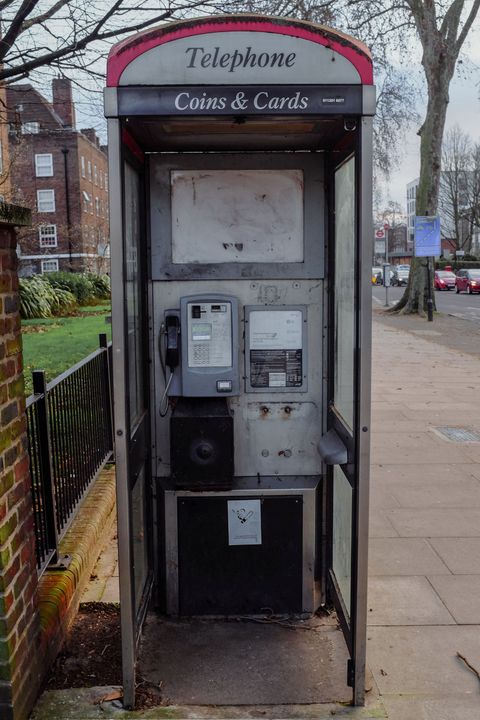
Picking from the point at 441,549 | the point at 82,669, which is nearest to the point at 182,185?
the point at 82,669

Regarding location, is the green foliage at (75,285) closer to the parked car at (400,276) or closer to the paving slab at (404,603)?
the paving slab at (404,603)

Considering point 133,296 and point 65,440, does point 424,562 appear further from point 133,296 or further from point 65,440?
point 133,296

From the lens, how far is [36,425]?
3928 mm

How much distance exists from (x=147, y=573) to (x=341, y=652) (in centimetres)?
110

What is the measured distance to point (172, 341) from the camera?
3.86 m

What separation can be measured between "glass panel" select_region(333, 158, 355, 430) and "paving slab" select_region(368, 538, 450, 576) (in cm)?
141

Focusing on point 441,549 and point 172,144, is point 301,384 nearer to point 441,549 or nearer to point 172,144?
point 172,144

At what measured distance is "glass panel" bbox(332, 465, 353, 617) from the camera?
11.8ft

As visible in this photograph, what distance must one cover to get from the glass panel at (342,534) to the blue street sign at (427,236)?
71.2 ft

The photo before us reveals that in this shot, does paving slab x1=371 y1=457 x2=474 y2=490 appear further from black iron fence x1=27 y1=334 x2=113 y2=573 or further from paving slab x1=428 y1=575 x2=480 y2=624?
black iron fence x1=27 y1=334 x2=113 y2=573

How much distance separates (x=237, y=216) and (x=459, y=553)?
2.73m

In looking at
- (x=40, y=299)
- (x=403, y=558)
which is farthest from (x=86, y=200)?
(x=403, y=558)

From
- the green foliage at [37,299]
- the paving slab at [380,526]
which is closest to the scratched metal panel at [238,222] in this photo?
the paving slab at [380,526]

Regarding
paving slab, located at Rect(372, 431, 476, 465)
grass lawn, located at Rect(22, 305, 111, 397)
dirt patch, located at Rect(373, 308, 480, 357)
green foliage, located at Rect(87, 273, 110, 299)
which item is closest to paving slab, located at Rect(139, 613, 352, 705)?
paving slab, located at Rect(372, 431, 476, 465)
